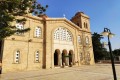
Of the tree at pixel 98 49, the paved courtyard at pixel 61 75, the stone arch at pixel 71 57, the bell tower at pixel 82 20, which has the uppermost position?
the bell tower at pixel 82 20

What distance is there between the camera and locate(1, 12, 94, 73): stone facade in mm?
21969

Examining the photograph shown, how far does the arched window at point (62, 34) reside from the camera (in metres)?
28.7

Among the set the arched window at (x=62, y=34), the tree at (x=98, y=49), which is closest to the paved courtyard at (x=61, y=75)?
the arched window at (x=62, y=34)

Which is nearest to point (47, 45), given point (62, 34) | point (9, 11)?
point (62, 34)

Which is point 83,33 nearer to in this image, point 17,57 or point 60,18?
point 60,18

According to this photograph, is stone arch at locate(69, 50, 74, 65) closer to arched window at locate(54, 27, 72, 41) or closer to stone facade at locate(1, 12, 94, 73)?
stone facade at locate(1, 12, 94, 73)

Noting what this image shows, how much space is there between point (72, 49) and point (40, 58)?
28.1 ft

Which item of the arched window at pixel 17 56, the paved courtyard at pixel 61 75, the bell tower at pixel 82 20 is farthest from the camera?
the bell tower at pixel 82 20

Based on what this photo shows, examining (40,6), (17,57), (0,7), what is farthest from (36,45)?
(0,7)


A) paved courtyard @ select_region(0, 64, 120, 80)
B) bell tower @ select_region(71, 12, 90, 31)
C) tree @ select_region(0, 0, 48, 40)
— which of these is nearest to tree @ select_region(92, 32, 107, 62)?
bell tower @ select_region(71, 12, 90, 31)

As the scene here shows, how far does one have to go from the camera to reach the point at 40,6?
42.6ft

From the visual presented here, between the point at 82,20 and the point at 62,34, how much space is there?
9162 millimetres

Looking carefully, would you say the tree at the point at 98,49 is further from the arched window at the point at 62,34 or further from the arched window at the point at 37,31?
the arched window at the point at 37,31

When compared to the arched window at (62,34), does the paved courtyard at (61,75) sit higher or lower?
lower
